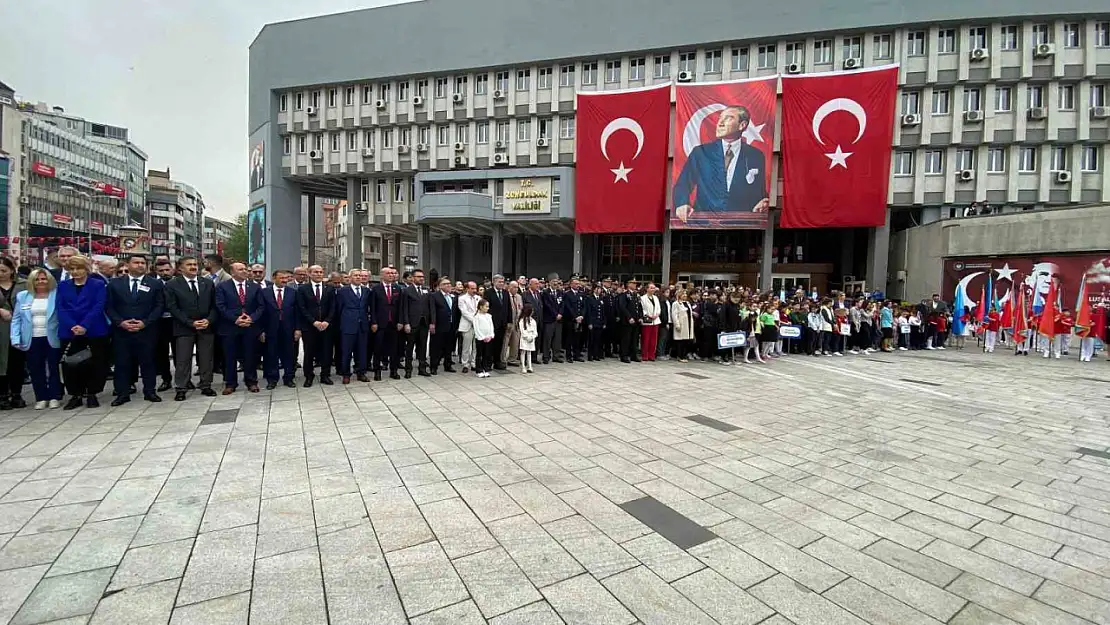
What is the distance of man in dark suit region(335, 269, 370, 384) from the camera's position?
8117 millimetres

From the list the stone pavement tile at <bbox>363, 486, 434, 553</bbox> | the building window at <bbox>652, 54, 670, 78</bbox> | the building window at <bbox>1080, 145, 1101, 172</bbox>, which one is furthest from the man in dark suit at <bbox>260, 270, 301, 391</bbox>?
the building window at <bbox>1080, 145, 1101, 172</bbox>

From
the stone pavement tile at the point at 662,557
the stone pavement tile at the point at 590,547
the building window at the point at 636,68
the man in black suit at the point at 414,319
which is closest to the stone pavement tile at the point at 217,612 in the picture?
the stone pavement tile at the point at 590,547

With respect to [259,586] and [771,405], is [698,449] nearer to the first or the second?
[771,405]

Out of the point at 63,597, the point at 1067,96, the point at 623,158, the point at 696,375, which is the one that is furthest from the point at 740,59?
the point at 63,597

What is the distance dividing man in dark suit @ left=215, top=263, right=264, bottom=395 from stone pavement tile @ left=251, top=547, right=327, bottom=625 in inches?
215

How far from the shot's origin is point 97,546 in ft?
9.57

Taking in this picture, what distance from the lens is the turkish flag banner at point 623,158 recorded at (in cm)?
2641

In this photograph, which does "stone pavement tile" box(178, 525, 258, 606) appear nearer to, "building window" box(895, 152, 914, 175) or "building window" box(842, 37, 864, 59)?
"building window" box(895, 152, 914, 175)

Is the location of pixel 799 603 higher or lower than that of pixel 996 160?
lower

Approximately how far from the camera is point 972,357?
14680 mm

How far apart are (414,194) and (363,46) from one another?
11.1 m

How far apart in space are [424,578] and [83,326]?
257 inches

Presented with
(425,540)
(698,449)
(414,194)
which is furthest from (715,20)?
(425,540)

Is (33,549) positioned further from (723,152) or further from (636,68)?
(636,68)
